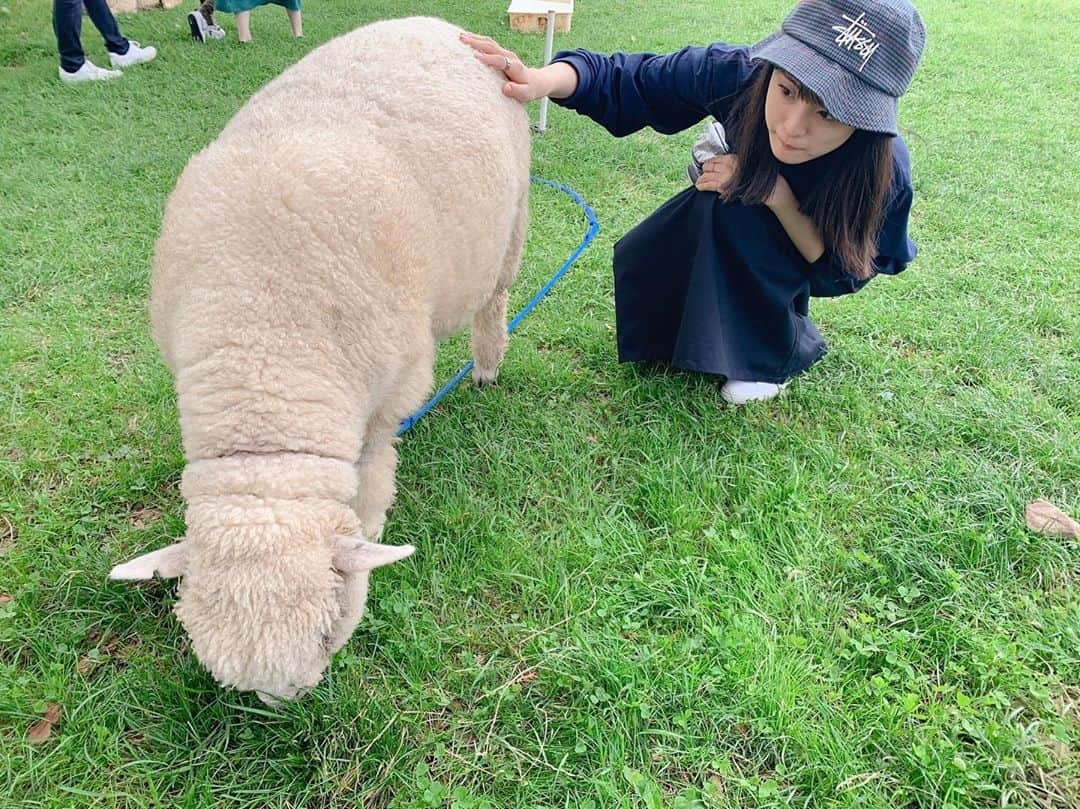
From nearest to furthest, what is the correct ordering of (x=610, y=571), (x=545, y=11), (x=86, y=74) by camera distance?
(x=610, y=571) < (x=545, y=11) < (x=86, y=74)

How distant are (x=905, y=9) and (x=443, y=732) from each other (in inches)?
104

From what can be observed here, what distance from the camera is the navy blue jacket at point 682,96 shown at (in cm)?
276

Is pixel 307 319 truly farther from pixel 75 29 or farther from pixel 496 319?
pixel 75 29

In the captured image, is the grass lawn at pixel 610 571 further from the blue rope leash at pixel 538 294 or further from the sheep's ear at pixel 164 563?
the sheep's ear at pixel 164 563

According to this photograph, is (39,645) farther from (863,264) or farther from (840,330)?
(840,330)

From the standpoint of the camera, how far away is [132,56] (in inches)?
269

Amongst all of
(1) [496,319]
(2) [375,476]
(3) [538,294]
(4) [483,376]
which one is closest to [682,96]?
(1) [496,319]

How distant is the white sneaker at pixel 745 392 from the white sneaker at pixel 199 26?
24.4 ft

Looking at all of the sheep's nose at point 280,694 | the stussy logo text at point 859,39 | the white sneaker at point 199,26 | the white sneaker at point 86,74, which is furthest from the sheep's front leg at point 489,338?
the white sneaker at point 199,26

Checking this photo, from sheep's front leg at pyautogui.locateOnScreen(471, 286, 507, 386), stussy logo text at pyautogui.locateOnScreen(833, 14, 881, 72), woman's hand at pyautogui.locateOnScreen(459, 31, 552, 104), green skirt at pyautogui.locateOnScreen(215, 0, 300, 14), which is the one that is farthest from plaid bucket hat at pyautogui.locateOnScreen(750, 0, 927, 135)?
green skirt at pyautogui.locateOnScreen(215, 0, 300, 14)

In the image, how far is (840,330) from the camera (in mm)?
3701

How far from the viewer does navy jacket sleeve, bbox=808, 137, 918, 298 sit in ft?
8.56

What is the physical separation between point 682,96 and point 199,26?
23.0 ft

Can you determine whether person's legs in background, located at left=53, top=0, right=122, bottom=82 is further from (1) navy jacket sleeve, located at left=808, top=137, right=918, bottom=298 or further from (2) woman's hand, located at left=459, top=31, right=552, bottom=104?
(1) navy jacket sleeve, located at left=808, top=137, right=918, bottom=298
